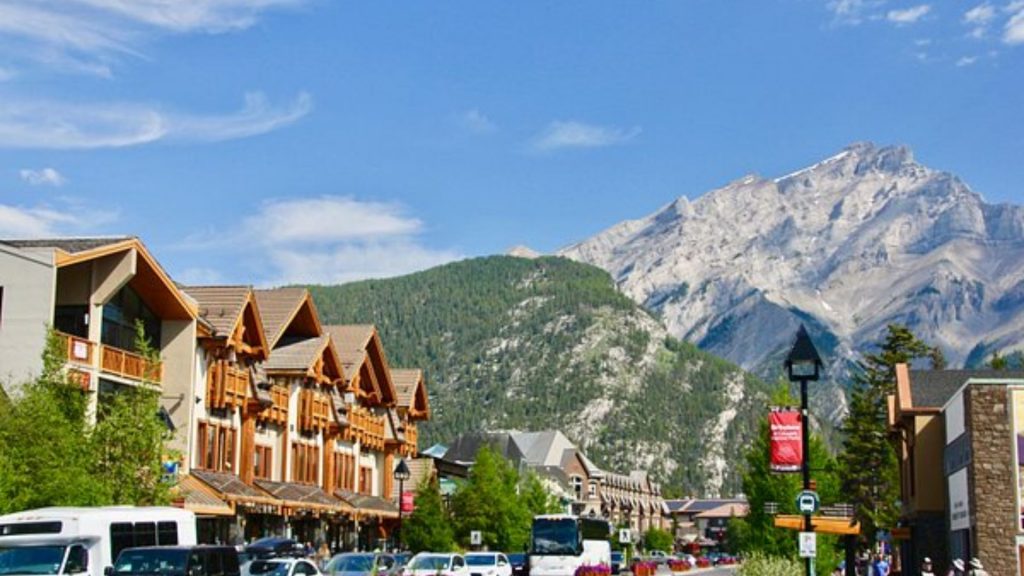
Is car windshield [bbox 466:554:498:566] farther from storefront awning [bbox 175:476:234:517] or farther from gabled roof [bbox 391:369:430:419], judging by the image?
gabled roof [bbox 391:369:430:419]

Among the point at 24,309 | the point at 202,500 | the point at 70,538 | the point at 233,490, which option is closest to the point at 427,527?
the point at 233,490

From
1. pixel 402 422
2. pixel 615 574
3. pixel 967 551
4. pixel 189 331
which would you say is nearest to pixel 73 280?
pixel 189 331

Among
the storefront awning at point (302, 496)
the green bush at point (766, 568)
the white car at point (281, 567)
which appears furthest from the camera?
the storefront awning at point (302, 496)

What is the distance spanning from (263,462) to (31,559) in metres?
34.9

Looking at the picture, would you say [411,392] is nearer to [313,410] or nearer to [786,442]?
[313,410]

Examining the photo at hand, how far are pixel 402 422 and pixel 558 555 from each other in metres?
30.7

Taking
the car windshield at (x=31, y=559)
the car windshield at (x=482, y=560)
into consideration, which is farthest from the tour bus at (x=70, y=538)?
the car windshield at (x=482, y=560)

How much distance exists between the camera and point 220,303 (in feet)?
180

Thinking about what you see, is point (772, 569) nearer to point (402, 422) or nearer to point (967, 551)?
point (967, 551)

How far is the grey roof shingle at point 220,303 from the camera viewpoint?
53031mm

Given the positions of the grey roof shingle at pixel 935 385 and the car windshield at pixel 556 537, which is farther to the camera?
the car windshield at pixel 556 537

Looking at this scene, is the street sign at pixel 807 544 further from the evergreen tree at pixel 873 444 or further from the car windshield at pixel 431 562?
the evergreen tree at pixel 873 444

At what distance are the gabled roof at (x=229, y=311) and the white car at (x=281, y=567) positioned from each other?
19823mm

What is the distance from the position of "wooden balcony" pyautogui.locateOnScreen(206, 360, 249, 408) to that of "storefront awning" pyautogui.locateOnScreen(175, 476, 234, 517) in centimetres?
412
